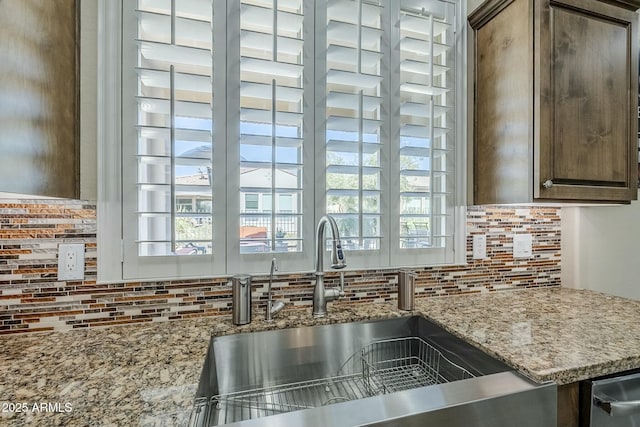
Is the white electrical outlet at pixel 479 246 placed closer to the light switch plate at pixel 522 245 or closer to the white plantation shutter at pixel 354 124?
the light switch plate at pixel 522 245

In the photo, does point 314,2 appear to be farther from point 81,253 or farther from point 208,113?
point 81,253

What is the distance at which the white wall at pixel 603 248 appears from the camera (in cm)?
153

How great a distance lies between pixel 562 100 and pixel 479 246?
2.33 feet

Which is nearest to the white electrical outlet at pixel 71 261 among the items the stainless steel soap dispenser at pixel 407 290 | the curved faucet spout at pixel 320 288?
the curved faucet spout at pixel 320 288

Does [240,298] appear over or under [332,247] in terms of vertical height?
under

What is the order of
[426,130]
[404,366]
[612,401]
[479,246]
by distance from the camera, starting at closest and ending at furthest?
[612,401]
[404,366]
[426,130]
[479,246]

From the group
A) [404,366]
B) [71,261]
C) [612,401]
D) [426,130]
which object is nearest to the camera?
[612,401]

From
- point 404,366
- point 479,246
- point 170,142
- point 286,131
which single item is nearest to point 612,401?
point 404,366

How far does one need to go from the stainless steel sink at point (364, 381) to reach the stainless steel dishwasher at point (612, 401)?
0.14 metres

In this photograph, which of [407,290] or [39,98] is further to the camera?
[407,290]

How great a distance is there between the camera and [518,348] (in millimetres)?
916

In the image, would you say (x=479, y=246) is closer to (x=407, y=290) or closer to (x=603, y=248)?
(x=407, y=290)

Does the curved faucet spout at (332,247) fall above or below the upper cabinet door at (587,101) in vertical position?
below

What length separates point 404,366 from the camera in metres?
1.22
